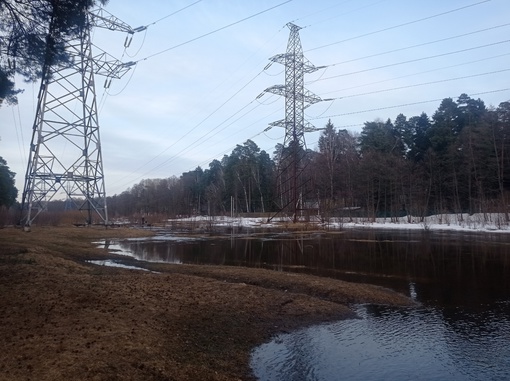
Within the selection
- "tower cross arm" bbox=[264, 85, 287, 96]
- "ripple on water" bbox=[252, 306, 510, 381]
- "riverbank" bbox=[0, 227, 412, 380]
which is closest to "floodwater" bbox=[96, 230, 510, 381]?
"ripple on water" bbox=[252, 306, 510, 381]

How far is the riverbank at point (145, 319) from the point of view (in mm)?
6125

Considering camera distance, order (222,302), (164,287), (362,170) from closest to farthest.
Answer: (222,302)
(164,287)
(362,170)

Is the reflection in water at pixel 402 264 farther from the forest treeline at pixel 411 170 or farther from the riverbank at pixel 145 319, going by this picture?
the forest treeline at pixel 411 170

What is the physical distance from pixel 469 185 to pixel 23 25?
65.2 m

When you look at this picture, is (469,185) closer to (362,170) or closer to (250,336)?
(362,170)

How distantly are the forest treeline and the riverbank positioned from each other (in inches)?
1834

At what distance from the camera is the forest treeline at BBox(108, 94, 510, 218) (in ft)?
208

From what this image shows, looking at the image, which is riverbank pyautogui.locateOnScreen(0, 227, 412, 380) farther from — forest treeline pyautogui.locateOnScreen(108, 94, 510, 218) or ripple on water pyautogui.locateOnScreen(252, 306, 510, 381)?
forest treeline pyautogui.locateOnScreen(108, 94, 510, 218)

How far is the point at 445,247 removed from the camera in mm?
28625

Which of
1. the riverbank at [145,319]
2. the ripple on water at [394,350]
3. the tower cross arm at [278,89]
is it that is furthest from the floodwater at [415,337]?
the tower cross arm at [278,89]

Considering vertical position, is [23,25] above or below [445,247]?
above

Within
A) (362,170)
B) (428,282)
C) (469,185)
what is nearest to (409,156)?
(362,170)

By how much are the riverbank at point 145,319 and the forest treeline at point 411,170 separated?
4658cm

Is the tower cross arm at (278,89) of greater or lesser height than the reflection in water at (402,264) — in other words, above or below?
above
